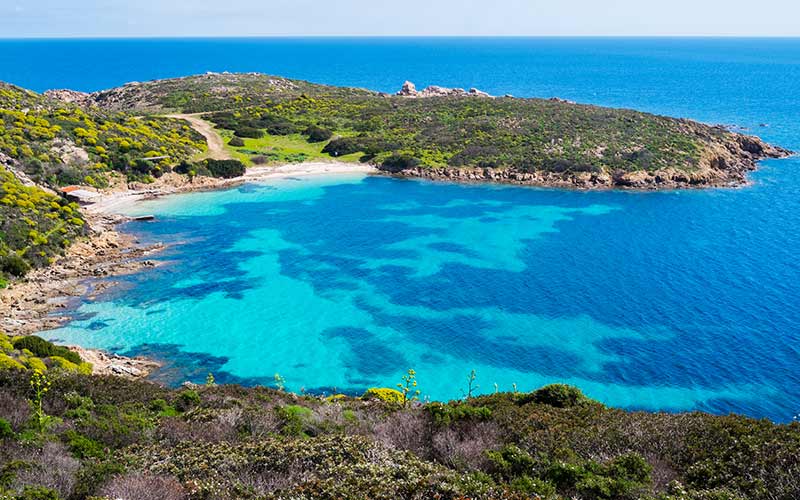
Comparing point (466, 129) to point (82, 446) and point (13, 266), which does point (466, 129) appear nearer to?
point (13, 266)

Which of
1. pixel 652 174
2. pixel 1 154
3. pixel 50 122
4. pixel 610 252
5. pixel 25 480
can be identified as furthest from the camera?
pixel 652 174

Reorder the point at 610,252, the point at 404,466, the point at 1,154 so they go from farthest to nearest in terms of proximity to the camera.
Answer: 1. the point at 1,154
2. the point at 610,252
3. the point at 404,466

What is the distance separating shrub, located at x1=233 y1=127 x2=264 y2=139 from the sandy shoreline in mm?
24608

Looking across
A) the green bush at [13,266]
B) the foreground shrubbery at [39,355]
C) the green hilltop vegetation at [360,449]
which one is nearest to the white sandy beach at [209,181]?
the green bush at [13,266]

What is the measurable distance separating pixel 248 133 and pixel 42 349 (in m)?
69.1

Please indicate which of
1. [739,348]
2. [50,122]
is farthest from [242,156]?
[739,348]

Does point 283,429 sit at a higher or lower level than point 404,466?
lower

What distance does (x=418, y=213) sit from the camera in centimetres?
6794

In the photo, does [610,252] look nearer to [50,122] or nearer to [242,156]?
[242,156]

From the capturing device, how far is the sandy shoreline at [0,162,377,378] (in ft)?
115

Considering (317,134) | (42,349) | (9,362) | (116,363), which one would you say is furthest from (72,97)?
(9,362)

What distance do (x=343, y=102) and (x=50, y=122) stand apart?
62108 mm

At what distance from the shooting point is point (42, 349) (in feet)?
103

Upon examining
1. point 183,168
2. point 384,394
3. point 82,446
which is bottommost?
point 384,394
